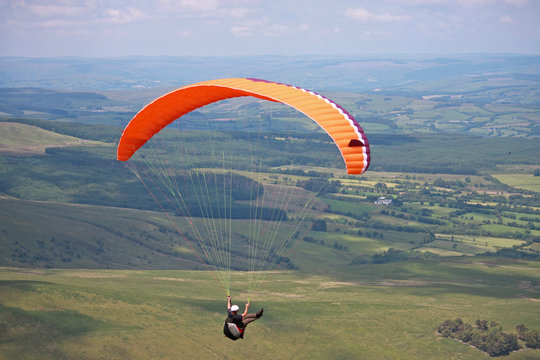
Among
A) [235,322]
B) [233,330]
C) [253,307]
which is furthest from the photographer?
[253,307]

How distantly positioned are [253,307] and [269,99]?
52727mm

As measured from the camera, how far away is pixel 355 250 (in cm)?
13662

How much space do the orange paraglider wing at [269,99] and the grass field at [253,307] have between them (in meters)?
31.0

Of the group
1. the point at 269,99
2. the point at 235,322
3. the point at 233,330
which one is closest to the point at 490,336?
the point at 235,322

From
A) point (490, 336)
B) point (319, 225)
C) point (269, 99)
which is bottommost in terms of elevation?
point (319, 225)

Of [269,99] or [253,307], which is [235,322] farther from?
[253,307]

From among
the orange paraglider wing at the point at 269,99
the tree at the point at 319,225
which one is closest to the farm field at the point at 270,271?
the tree at the point at 319,225

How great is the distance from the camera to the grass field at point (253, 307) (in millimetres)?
59781

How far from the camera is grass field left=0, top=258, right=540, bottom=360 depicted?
196 feet

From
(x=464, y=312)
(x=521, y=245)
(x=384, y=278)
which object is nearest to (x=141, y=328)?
(x=464, y=312)

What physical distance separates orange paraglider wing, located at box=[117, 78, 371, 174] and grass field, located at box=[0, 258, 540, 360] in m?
31.0

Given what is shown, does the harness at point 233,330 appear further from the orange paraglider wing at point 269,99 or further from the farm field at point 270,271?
the farm field at point 270,271

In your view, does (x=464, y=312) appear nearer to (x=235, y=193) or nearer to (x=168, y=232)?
(x=168, y=232)

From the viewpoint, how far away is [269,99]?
26.0 metres
